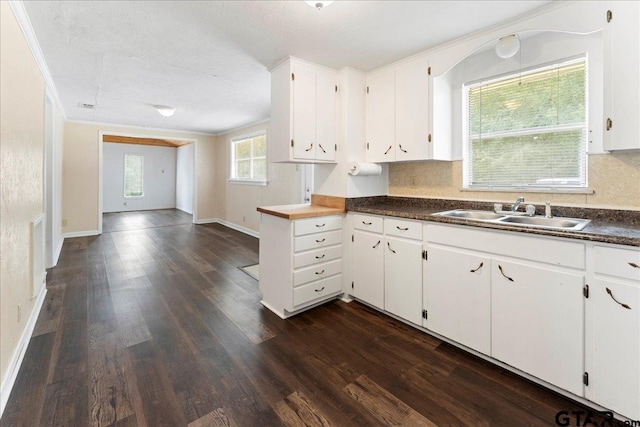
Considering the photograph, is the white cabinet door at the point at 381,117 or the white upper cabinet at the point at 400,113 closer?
the white upper cabinet at the point at 400,113

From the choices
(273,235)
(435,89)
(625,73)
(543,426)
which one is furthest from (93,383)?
(625,73)

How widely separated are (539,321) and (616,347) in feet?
1.05

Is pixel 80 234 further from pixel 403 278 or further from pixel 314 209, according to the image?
pixel 403 278

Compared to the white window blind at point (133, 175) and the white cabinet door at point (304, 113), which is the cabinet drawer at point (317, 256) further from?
the white window blind at point (133, 175)

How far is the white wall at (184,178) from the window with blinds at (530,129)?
8811mm

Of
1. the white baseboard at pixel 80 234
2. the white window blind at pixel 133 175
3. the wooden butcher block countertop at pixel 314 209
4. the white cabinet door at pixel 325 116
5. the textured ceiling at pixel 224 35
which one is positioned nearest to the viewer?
the textured ceiling at pixel 224 35

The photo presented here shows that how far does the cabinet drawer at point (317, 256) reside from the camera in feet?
8.61

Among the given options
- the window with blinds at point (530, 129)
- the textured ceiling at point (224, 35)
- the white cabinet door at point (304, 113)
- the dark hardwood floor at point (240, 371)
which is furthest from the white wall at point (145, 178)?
the window with blinds at point (530, 129)

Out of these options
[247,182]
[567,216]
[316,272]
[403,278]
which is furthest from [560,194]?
[247,182]

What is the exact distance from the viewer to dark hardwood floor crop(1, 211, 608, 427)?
5.08 feet

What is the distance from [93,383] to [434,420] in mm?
1950

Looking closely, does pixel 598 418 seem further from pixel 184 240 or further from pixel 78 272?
pixel 184 240

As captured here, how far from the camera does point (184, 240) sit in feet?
18.6

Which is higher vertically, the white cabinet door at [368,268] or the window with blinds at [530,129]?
the window with blinds at [530,129]
